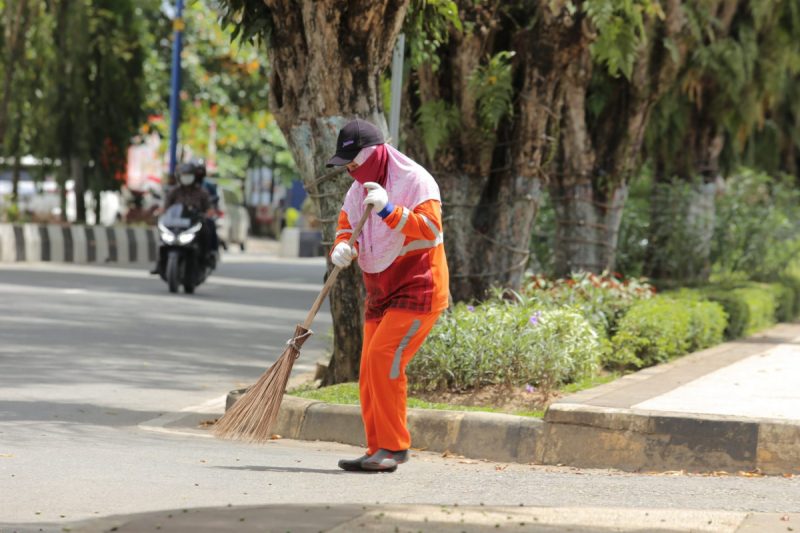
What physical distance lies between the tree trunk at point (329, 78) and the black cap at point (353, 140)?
223 centimetres

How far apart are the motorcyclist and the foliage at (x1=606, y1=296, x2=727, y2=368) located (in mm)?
8912

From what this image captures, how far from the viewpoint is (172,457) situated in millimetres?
8016

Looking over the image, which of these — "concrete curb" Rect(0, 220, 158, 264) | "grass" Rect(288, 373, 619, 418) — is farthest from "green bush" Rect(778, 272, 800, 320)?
"concrete curb" Rect(0, 220, 158, 264)

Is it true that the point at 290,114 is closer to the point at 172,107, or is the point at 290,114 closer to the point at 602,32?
the point at 602,32

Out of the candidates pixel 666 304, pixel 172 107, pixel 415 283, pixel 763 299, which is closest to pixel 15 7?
pixel 172 107

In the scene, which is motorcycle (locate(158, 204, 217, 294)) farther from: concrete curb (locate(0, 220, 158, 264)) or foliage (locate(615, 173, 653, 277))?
concrete curb (locate(0, 220, 158, 264))

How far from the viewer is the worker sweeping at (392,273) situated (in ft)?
25.8

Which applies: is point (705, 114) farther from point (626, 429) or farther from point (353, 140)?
point (353, 140)

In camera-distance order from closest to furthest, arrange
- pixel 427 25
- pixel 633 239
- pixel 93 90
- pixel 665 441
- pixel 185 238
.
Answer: pixel 665 441 → pixel 427 25 → pixel 633 239 → pixel 185 238 → pixel 93 90

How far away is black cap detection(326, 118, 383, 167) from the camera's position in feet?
25.7

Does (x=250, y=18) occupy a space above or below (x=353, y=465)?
above

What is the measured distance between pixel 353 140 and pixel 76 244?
20.8m

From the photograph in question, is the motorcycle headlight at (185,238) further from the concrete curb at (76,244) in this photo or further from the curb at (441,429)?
the curb at (441,429)

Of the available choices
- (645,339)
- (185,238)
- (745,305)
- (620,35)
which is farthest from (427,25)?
(185,238)
